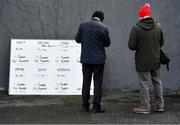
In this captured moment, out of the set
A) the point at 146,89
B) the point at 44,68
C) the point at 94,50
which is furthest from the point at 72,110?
the point at 44,68

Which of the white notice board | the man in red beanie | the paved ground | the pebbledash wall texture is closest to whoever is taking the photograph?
the paved ground

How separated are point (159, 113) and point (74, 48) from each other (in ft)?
7.75

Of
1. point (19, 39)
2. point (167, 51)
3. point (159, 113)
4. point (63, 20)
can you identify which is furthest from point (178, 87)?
point (19, 39)

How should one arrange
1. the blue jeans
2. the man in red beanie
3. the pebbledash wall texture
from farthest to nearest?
the pebbledash wall texture → the blue jeans → the man in red beanie

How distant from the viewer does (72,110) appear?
8055 millimetres

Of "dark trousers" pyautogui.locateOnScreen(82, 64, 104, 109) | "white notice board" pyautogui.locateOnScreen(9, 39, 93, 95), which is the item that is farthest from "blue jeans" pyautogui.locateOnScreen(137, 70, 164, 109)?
"white notice board" pyautogui.locateOnScreen(9, 39, 93, 95)

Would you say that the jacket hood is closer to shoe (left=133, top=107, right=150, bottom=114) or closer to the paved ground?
shoe (left=133, top=107, right=150, bottom=114)

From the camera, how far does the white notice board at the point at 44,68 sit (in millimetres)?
9227

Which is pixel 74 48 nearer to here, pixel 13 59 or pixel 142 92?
pixel 13 59

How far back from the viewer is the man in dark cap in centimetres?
773

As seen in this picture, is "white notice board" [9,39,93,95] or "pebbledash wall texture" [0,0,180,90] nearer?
"white notice board" [9,39,93,95]

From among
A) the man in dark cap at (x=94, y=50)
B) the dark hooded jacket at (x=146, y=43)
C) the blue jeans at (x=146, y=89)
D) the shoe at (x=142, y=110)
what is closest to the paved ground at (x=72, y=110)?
the shoe at (x=142, y=110)

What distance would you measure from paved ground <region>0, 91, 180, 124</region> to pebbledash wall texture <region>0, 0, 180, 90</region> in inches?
18.6

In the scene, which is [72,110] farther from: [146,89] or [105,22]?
[105,22]
